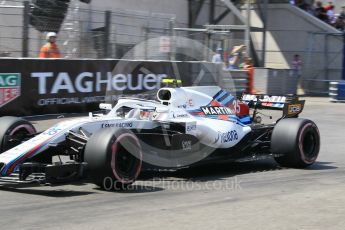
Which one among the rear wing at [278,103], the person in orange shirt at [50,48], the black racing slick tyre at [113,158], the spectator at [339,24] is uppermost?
the spectator at [339,24]

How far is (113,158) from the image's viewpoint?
20.3ft

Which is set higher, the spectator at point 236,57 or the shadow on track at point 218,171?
the spectator at point 236,57

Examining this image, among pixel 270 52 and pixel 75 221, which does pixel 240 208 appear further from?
pixel 270 52

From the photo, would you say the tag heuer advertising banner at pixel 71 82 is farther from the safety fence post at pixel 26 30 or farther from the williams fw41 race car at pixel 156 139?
the williams fw41 race car at pixel 156 139

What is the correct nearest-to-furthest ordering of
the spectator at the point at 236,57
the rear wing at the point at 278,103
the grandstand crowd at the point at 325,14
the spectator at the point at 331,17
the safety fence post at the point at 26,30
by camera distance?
the rear wing at the point at 278,103 < the safety fence post at the point at 26,30 < the spectator at the point at 236,57 < the grandstand crowd at the point at 325,14 < the spectator at the point at 331,17

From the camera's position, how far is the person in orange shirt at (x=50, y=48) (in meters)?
13.1

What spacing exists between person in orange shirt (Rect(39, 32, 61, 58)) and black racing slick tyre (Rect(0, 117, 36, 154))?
606 cm

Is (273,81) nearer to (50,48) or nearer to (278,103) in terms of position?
(50,48)

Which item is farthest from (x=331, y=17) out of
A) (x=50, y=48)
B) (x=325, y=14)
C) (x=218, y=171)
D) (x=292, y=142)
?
(x=218, y=171)

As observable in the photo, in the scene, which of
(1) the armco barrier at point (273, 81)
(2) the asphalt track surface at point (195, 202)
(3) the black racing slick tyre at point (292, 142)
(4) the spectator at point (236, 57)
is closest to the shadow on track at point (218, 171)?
(2) the asphalt track surface at point (195, 202)

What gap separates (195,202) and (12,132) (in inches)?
95.6

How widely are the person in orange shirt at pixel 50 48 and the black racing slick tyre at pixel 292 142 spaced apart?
21.6 feet

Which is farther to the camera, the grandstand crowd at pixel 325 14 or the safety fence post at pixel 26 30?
the grandstand crowd at pixel 325 14

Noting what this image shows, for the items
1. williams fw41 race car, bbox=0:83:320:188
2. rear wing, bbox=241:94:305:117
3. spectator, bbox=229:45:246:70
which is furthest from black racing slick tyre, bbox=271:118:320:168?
spectator, bbox=229:45:246:70
